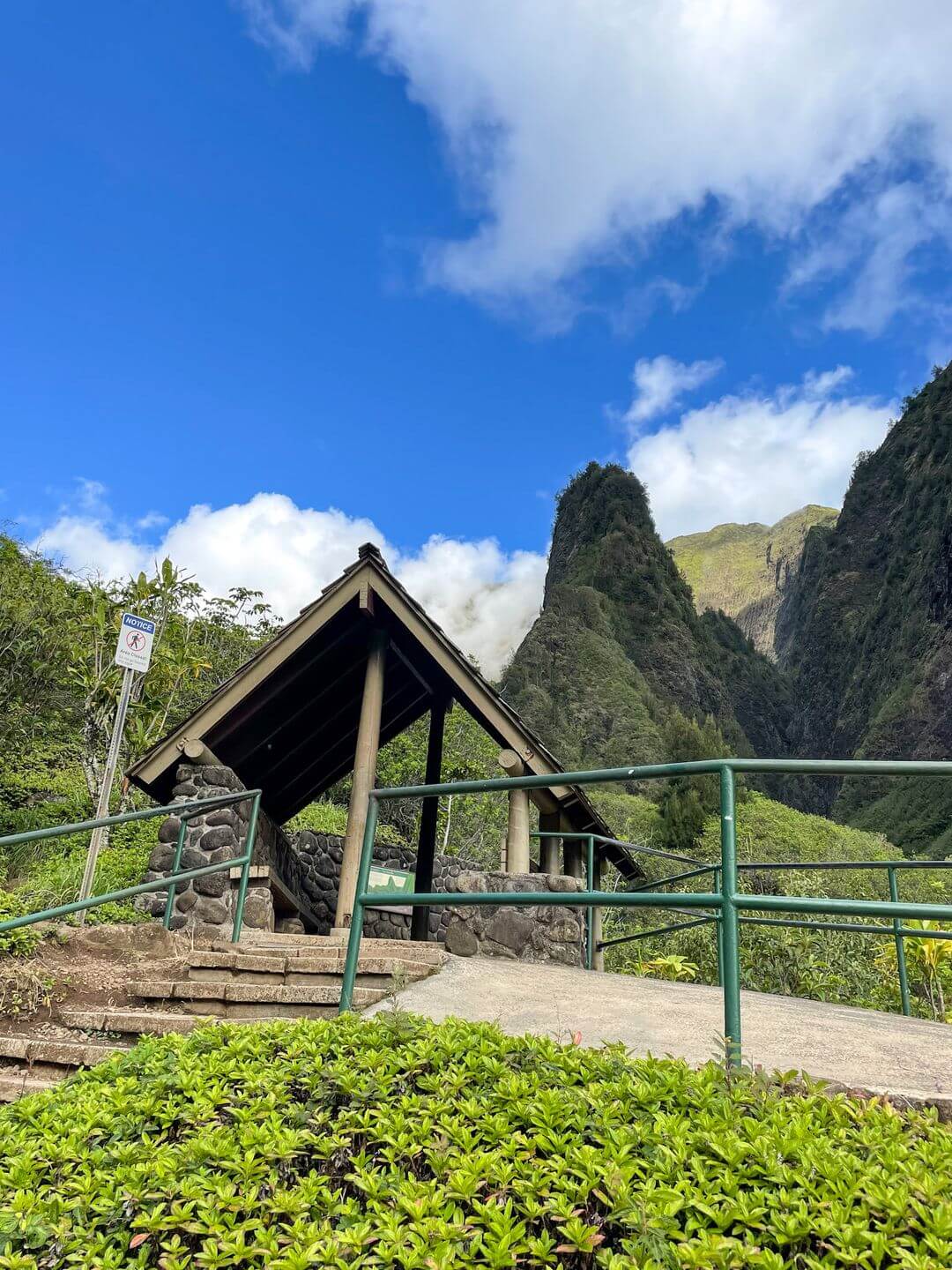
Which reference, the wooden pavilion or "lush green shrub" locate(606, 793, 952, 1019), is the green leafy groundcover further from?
"lush green shrub" locate(606, 793, 952, 1019)

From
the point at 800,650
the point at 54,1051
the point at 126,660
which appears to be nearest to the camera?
the point at 54,1051

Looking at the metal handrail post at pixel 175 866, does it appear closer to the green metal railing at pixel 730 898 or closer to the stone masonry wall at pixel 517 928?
the stone masonry wall at pixel 517 928

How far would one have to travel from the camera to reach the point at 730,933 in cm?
276

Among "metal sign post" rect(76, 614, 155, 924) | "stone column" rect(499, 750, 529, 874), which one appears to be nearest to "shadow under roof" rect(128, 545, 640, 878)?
"stone column" rect(499, 750, 529, 874)

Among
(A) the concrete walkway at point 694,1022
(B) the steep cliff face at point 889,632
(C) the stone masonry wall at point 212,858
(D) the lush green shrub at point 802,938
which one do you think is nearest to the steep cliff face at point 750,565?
(B) the steep cliff face at point 889,632

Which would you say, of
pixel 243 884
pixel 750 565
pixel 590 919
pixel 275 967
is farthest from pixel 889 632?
pixel 750 565

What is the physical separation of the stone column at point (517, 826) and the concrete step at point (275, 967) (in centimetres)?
225

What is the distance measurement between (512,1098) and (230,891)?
18.8 ft

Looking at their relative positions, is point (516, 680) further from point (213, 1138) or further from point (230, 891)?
point (213, 1138)

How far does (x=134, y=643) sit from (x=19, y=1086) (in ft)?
14.4

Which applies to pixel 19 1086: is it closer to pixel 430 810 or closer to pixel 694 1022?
pixel 694 1022

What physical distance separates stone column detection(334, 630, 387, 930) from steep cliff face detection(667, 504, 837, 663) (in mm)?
107497

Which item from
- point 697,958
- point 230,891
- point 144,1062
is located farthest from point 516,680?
point 144,1062

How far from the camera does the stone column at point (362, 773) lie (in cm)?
739
